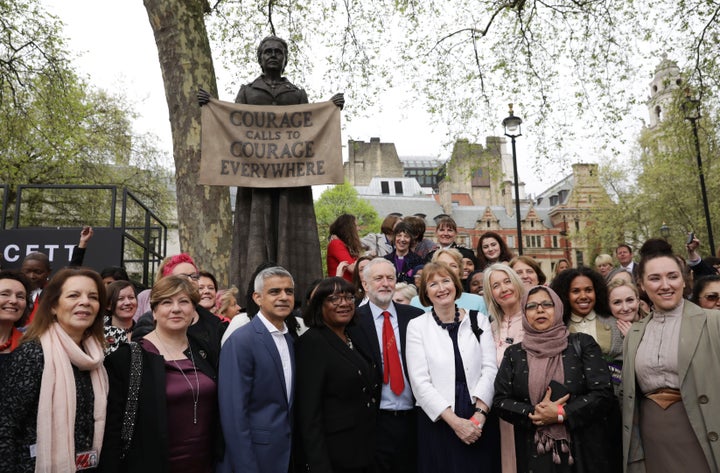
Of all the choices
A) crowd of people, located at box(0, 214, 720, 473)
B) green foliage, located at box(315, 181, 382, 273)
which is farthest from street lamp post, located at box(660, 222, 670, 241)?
green foliage, located at box(315, 181, 382, 273)

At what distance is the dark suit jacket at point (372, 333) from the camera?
4.05 meters

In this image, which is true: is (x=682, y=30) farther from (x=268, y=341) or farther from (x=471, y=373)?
(x=268, y=341)

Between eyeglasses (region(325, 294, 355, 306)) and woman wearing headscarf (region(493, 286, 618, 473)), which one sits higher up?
eyeglasses (region(325, 294, 355, 306))

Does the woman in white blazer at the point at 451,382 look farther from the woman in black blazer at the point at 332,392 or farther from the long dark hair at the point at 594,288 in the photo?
the long dark hair at the point at 594,288

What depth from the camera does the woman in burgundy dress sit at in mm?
2994

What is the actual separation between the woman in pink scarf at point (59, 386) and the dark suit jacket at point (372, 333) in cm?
176

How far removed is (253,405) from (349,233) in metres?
3.10

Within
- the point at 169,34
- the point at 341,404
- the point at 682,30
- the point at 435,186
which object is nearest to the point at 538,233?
the point at 435,186

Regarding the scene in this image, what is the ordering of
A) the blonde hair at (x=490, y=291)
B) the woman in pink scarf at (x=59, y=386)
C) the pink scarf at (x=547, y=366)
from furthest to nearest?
the blonde hair at (x=490, y=291)
the pink scarf at (x=547, y=366)
the woman in pink scarf at (x=59, y=386)

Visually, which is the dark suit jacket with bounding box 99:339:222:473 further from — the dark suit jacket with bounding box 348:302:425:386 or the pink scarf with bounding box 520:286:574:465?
the pink scarf with bounding box 520:286:574:465

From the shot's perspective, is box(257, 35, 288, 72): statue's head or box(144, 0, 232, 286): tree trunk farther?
box(144, 0, 232, 286): tree trunk

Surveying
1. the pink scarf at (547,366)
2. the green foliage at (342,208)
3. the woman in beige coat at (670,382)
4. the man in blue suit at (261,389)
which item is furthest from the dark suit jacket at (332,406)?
the green foliage at (342,208)

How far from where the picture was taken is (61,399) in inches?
107

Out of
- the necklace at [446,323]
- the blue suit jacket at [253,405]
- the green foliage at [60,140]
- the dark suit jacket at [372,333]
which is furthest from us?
the green foliage at [60,140]
